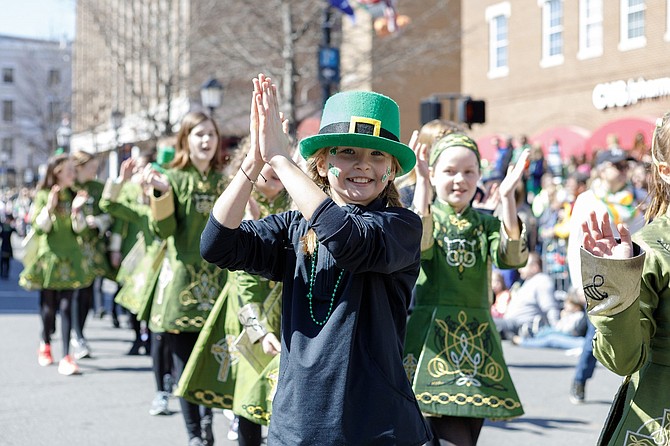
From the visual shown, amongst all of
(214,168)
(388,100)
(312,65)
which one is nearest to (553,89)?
(312,65)

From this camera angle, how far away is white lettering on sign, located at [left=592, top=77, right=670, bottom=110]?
75.3ft

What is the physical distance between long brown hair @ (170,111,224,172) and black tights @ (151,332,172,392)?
1357mm

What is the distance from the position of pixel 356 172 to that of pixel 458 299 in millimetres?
1862

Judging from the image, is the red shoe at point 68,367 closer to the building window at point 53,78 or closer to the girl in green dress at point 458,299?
the girl in green dress at point 458,299

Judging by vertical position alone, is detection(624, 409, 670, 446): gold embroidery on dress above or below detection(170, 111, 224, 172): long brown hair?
below

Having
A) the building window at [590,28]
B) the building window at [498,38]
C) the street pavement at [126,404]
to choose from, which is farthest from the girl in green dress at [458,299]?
the building window at [498,38]

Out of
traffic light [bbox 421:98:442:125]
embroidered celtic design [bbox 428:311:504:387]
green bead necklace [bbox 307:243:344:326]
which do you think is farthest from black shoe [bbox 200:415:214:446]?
traffic light [bbox 421:98:442:125]

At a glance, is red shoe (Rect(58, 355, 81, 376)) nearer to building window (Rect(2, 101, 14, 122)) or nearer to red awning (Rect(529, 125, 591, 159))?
red awning (Rect(529, 125, 591, 159))

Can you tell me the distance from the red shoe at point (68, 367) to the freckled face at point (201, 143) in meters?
3.73

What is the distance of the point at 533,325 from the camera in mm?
11773

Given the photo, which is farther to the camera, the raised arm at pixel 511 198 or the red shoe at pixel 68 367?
the red shoe at pixel 68 367

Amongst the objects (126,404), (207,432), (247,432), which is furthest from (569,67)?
(247,432)

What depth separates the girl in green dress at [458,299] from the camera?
4684 millimetres

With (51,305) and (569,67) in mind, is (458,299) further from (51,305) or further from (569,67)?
(569,67)
